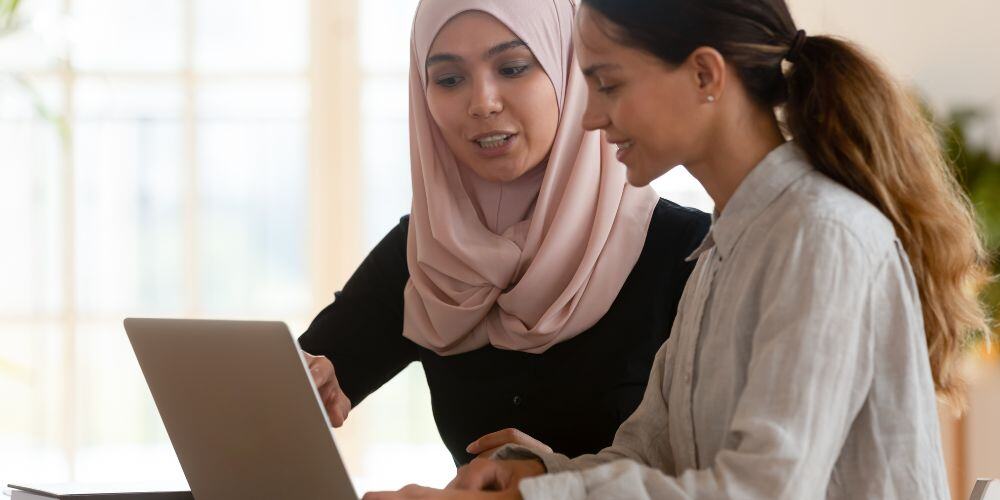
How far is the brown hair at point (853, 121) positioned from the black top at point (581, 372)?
528mm

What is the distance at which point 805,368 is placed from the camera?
94cm

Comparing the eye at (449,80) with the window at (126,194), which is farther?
the window at (126,194)

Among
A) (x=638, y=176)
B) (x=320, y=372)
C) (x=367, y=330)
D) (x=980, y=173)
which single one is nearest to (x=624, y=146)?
(x=638, y=176)

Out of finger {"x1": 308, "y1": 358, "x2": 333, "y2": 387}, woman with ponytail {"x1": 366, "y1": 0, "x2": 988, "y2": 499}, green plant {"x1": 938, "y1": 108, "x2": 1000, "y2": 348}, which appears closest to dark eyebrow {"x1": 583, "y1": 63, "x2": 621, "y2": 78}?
woman with ponytail {"x1": 366, "y1": 0, "x2": 988, "y2": 499}

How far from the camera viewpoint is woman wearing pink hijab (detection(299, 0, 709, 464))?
1634 millimetres

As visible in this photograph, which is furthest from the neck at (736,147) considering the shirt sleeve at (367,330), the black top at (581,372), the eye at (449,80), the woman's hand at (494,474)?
the shirt sleeve at (367,330)

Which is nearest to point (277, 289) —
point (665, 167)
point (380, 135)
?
point (380, 135)

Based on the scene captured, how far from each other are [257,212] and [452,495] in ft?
11.0

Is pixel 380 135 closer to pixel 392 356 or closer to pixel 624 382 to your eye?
pixel 392 356

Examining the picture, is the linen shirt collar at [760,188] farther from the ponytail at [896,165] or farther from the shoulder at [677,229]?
the shoulder at [677,229]

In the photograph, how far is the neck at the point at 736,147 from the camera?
1119 millimetres

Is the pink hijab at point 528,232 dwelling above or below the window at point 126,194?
below

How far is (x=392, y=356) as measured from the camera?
1.85m

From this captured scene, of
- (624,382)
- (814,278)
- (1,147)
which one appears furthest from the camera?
(1,147)
